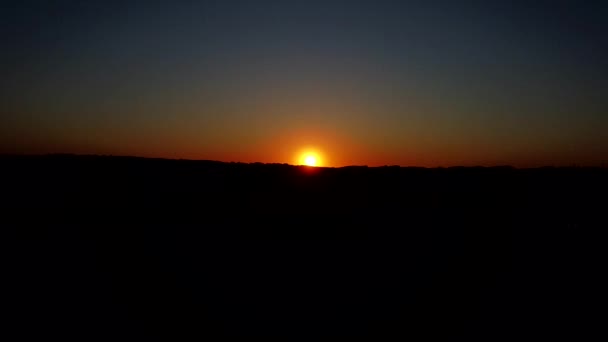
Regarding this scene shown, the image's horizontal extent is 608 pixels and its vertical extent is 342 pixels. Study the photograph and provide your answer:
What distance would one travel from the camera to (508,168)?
12789 mm

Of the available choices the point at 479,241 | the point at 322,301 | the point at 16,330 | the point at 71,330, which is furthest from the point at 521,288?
the point at 16,330

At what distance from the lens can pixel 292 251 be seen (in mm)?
7871

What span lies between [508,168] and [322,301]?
8.95 metres

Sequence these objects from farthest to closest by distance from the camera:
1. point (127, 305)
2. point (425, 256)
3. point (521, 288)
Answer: point (425, 256), point (521, 288), point (127, 305)

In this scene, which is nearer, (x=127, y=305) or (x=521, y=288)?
(x=127, y=305)

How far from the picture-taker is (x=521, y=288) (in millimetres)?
6855

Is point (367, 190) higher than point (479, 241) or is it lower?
higher

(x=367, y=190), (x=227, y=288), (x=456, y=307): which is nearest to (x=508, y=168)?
(x=367, y=190)

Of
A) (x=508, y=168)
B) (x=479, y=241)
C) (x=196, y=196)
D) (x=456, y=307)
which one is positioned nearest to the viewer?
(x=456, y=307)

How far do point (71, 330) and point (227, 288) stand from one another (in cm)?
214

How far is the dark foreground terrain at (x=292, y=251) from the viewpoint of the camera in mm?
5836

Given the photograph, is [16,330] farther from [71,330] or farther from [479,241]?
[479,241]

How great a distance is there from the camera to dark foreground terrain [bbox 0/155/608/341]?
19.1ft

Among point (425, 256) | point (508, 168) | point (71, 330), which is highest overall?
point (508, 168)
